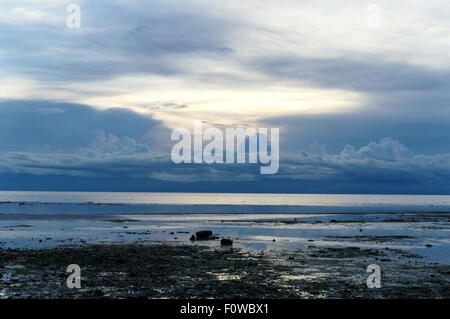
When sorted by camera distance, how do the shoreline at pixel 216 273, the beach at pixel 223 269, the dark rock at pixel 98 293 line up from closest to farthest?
1. the dark rock at pixel 98 293
2. the shoreline at pixel 216 273
3. the beach at pixel 223 269

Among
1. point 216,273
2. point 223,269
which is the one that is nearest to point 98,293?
point 216,273

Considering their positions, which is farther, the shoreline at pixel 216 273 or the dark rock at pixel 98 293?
the shoreline at pixel 216 273

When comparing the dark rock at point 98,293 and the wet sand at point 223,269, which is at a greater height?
the dark rock at point 98,293

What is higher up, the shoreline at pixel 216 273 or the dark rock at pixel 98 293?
the dark rock at pixel 98 293

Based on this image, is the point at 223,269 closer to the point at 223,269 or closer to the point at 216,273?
the point at 223,269

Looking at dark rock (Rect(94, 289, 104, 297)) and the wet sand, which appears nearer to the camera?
dark rock (Rect(94, 289, 104, 297))

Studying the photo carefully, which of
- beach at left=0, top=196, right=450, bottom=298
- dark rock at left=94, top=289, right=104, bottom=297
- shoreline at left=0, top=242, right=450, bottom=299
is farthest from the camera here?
beach at left=0, top=196, right=450, bottom=298

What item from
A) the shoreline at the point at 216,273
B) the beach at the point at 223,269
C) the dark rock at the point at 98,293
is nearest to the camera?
the dark rock at the point at 98,293

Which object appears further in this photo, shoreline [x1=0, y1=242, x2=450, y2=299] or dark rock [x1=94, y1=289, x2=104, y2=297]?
shoreline [x1=0, y1=242, x2=450, y2=299]

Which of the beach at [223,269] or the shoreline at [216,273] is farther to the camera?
the beach at [223,269]

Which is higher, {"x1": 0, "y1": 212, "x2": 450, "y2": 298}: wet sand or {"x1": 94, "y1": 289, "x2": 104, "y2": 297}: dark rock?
{"x1": 94, "y1": 289, "x2": 104, "y2": 297}: dark rock

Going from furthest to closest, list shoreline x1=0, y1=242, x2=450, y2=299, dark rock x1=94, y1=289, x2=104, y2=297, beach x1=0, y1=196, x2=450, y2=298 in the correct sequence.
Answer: beach x1=0, y1=196, x2=450, y2=298
shoreline x1=0, y1=242, x2=450, y2=299
dark rock x1=94, y1=289, x2=104, y2=297

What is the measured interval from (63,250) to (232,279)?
18788mm
